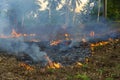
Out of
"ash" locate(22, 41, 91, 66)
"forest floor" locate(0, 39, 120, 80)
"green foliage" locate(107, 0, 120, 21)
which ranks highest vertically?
"green foliage" locate(107, 0, 120, 21)

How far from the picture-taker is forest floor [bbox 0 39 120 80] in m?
14.1

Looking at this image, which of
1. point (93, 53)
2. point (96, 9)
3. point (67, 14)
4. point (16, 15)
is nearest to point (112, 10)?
point (96, 9)

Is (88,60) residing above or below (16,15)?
below

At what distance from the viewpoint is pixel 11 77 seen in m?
13.8

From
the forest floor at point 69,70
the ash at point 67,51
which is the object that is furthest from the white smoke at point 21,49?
the forest floor at point 69,70

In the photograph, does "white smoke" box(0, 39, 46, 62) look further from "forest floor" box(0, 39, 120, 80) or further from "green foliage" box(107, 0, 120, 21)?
"green foliage" box(107, 0, 120, 21)

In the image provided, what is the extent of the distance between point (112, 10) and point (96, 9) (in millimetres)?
2199

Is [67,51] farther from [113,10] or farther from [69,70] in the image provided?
[113,10]

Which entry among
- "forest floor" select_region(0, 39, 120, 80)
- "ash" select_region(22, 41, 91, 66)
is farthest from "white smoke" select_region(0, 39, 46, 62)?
"forest floor" select_region(0, 39, 120, 80)

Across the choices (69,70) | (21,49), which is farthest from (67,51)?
(69,70)

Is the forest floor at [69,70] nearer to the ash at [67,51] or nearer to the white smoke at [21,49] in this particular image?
the ash at [67,51]

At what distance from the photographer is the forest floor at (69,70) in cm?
1414

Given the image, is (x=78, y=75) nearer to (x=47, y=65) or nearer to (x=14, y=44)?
(x=47, y=65)

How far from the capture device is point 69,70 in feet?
50.6
